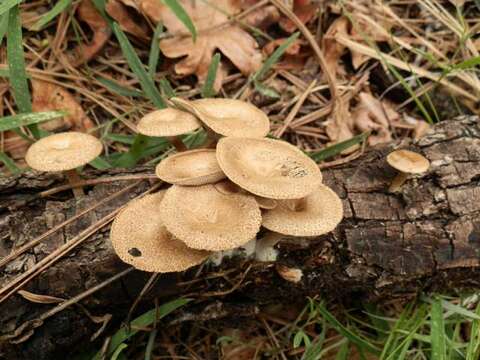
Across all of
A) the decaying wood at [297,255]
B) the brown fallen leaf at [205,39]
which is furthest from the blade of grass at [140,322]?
the brown fallen leaf at [205,39]

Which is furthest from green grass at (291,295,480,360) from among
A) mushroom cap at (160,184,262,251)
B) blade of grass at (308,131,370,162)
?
blade of grass at (308,131,370,162)

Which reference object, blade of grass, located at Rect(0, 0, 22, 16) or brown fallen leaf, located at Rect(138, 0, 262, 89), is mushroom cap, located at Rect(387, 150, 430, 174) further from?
blade of grass, located at Rect(0, 0, 22, 16)

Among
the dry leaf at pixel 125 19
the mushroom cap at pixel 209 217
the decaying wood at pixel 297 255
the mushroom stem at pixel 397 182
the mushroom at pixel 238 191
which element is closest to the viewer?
the mushroom cap at pixel 209 217

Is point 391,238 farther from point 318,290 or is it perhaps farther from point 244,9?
point 244,9

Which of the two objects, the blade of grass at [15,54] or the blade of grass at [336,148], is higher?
the blade of grass at [15,54]

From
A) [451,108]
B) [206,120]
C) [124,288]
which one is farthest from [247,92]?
[124,288]

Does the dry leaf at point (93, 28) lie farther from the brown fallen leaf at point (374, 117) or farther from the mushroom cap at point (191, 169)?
the brown fallen leaf at point (374, 117)

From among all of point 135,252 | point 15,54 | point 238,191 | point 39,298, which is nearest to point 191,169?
point 238,191
